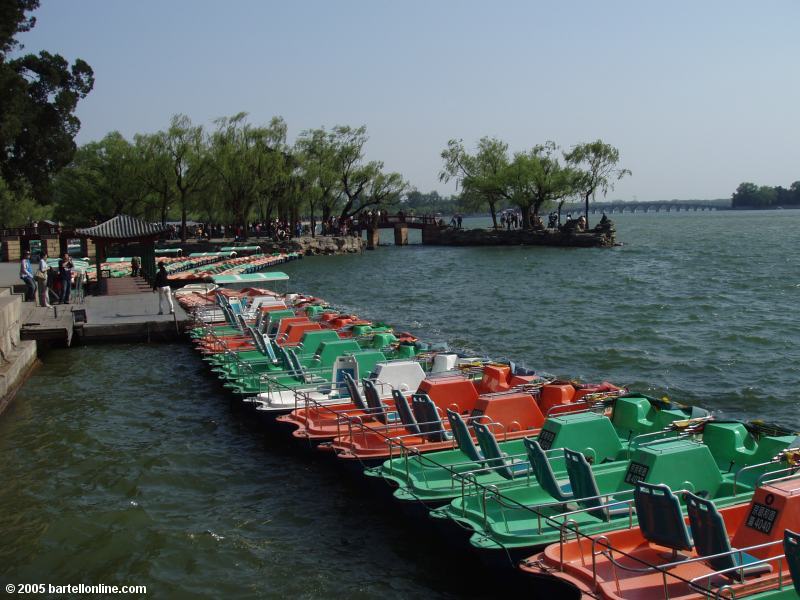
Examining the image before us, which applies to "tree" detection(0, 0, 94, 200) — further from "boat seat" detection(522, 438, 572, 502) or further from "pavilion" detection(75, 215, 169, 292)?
"boat seat" detection(522, 438, 572, 502)

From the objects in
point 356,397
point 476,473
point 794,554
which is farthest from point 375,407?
point 794,554

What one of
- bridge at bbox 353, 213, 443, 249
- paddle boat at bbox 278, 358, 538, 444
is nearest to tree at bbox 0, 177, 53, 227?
bridge at bbox 353, 213, 443, 249

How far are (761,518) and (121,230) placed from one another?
30146mm

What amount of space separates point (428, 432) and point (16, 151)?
45.5 m

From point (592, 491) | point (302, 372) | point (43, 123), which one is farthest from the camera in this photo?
point (43, 123)

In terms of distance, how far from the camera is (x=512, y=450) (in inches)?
514

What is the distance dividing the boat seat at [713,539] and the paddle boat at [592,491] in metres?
1.10

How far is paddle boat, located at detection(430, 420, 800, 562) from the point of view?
378 inches

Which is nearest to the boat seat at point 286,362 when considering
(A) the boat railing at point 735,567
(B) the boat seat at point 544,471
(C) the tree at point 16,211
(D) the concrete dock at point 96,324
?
(B) the boat seat at point 544,471

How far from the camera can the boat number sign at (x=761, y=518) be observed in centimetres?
872

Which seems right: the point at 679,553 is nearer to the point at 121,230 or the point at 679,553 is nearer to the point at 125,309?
the point at 125,309

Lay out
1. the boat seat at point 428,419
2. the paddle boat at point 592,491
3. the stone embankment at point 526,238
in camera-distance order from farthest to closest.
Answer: the stone embankment at point 526,238, the boat seat at point 428,419, the paddle boat at point 592,491

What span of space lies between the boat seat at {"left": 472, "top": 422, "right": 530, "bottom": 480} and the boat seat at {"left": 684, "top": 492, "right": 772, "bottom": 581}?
3.20m

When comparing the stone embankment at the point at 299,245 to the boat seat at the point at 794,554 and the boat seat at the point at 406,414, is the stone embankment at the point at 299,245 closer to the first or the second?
the boat seat at the point at 406,414
